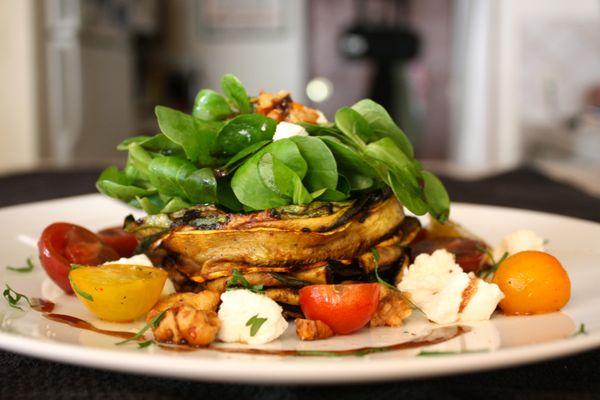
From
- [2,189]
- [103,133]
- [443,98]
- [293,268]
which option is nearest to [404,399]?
[293,268]

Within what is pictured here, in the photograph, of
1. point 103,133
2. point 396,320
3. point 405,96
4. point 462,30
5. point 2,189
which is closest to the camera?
point 396,320

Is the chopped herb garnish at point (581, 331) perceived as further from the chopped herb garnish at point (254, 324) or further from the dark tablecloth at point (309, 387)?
the chopped herb garnish at point (254, 324)

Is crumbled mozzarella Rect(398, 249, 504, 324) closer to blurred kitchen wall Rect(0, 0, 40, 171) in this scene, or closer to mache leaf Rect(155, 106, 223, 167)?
mache leaf Rect(155, 106, 223, 167)

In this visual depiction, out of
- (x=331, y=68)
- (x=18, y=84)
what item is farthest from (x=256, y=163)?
(x=331, y=68)

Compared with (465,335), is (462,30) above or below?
above

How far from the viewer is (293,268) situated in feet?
4.10

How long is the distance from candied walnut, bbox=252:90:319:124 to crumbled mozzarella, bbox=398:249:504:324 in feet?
1.21

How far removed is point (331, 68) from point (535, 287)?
9171 mm

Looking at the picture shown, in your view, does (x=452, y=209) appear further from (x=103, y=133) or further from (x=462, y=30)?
(x=462, y=30)

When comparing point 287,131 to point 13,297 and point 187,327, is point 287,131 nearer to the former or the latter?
point 187,327

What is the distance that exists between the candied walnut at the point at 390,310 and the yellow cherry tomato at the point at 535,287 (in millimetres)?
173

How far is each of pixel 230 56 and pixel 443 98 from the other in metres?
3.05

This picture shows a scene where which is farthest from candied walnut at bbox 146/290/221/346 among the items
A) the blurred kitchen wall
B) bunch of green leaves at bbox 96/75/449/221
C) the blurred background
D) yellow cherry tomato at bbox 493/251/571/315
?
the blurred kitchen wall

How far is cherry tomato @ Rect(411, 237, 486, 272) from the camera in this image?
4.90 feet
